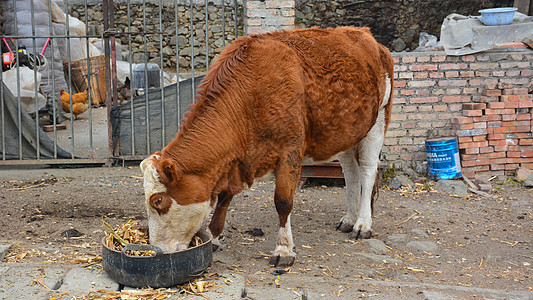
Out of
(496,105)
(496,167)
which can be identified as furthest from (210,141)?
(496,167)

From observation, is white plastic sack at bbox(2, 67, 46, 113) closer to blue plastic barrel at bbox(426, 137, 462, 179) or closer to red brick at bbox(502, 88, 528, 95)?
blue plastic barrel at bbox(426, 137, 462, 179)

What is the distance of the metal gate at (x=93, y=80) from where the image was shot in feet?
24.4

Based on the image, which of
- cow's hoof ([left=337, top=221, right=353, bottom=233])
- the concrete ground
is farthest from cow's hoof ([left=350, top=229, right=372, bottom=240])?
the concrete ground

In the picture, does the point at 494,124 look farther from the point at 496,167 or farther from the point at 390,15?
the point at 390,15

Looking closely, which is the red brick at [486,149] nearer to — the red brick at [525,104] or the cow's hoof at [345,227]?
the red brick at [525,104]

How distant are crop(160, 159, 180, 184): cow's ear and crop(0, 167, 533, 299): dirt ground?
34.3 inches

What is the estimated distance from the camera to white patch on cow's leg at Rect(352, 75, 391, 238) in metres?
5.43

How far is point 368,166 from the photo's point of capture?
5.50m

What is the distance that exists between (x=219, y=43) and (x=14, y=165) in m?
8.17

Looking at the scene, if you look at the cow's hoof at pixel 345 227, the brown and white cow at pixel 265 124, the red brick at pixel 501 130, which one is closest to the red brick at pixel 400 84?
the red brick at pixel 501 130

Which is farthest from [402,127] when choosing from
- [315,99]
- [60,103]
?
[60,103]

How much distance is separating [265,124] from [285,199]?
64 cm

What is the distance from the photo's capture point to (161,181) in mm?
3799

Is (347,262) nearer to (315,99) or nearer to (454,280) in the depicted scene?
(454,280)
